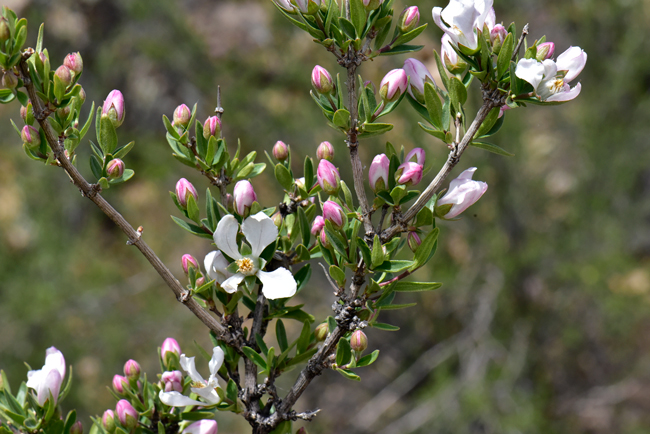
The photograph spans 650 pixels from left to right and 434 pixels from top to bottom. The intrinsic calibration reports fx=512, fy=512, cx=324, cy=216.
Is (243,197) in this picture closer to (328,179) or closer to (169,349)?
(328,179)

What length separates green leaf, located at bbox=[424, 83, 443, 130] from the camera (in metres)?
0.65

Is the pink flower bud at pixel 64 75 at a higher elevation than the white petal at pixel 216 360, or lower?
higher

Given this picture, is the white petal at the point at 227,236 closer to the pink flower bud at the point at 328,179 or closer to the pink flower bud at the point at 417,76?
the pink flower bud at the point at 328,179

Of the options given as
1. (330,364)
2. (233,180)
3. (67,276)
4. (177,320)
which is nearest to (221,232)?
(233,180)

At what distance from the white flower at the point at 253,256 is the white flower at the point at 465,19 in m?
0.33

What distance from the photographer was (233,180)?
78 cm

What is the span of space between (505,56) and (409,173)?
18 cm

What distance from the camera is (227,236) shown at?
670 millimetres

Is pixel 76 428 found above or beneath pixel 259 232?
beneath

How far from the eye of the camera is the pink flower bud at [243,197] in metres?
0.68

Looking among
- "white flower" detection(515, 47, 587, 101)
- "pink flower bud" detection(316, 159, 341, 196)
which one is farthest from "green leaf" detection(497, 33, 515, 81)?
"pink flower bud" detection(316, 159, 341, 196)

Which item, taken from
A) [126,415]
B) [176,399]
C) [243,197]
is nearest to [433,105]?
[243,197]

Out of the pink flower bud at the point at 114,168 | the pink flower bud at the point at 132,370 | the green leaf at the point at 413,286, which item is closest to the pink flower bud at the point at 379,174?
the green leaf at the point at 413,286

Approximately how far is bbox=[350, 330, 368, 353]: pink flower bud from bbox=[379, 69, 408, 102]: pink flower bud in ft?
1.03
